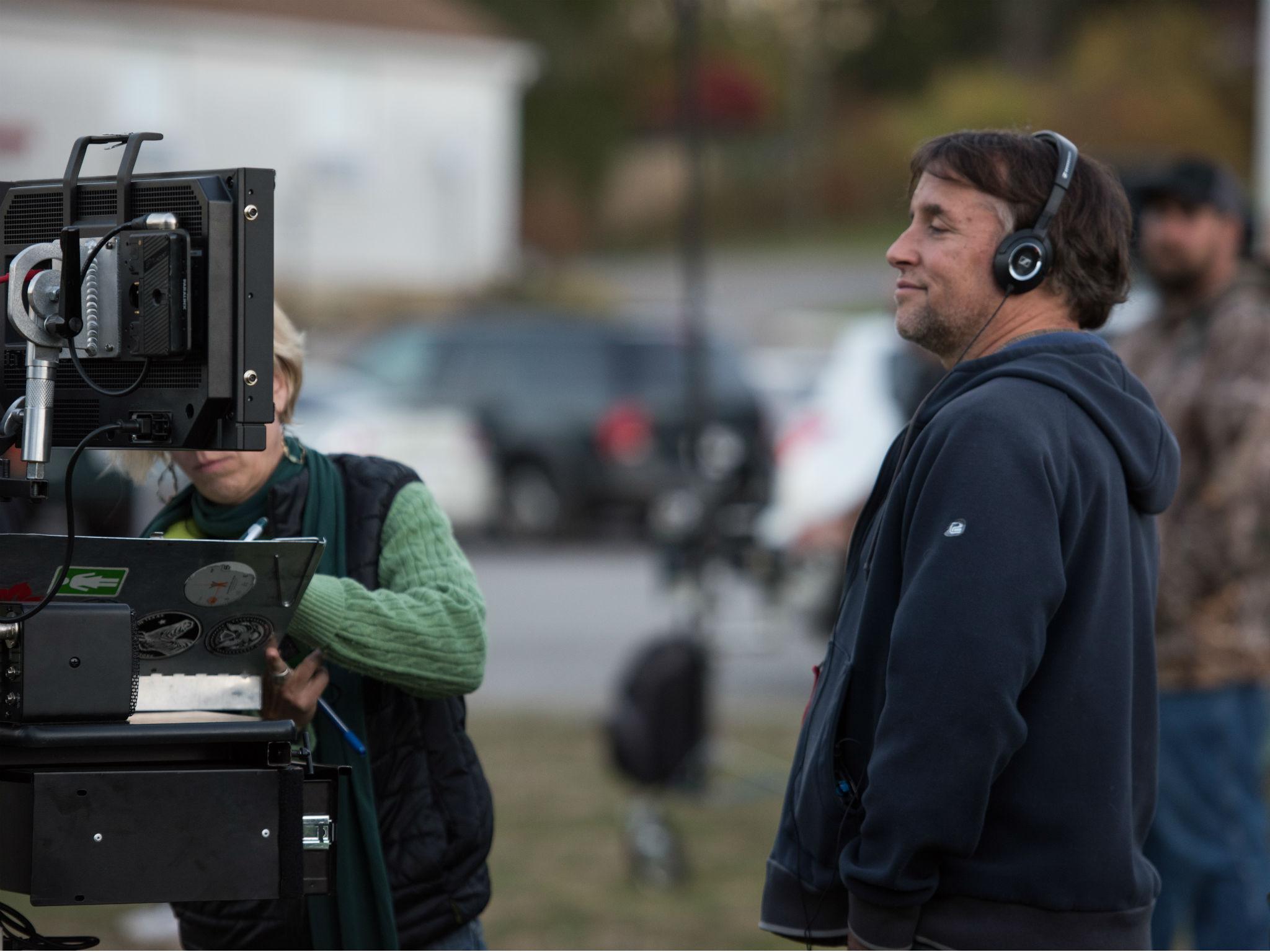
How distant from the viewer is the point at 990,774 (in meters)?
2.26

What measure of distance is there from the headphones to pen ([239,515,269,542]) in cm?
121

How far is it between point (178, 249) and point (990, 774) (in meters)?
1.30

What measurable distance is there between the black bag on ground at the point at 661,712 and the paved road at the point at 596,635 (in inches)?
41.9

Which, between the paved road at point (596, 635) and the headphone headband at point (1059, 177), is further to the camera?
the paved road at point (596, 635)

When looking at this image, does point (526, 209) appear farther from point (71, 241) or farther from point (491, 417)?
point (71, 241)

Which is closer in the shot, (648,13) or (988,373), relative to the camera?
(988,373)

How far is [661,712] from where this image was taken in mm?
5938

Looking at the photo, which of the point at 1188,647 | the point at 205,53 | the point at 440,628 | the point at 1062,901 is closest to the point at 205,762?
the point at 440,628

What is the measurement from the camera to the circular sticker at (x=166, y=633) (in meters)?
2.13

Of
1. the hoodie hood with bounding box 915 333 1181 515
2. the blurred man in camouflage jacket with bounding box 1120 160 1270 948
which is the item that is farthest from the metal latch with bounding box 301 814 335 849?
the blurred man in camouflage jacket with bounding box 1120 160 1270 948

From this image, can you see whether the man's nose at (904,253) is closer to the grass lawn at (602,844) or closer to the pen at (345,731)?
the pen at (345,731)

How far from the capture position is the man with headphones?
7.41 feet

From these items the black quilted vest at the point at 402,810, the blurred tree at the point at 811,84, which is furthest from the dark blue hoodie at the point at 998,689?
the blurred tree at the point at 811,84

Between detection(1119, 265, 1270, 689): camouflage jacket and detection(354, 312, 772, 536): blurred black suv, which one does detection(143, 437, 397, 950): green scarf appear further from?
detection(354, 312, 772, 536): blurred black suv
